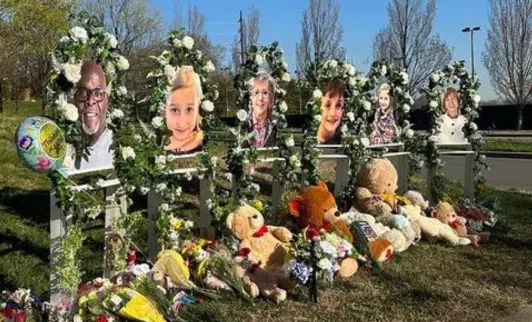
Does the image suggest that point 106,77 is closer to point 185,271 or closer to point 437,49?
point 185,271

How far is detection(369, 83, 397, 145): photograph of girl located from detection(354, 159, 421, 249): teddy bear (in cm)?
93

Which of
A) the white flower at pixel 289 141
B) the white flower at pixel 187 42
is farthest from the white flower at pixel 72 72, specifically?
the white flower at pixel 289 141

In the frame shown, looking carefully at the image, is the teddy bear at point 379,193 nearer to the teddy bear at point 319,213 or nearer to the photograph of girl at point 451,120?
the teddy bear at point 319,213

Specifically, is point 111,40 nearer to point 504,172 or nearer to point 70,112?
point 70,112

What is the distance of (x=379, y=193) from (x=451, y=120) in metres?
2.39

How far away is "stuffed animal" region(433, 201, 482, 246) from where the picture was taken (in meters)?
7.67

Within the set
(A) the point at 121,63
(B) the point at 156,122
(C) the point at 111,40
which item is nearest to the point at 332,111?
(B) the point at 156,122

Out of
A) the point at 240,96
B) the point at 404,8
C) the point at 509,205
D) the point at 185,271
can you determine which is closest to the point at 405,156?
the point at 509,205

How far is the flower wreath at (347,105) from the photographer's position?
7.55m

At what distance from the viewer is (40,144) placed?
412cm

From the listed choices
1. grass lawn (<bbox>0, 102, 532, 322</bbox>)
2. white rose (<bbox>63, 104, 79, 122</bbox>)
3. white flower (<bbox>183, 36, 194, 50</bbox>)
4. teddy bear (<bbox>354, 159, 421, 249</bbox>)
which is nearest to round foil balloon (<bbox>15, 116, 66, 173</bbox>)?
white rose (<bbox>63, 104, 79, 122</bbox>)

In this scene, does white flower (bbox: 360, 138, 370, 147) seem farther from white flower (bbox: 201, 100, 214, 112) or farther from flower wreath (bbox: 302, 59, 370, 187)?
white flower (bbox: 201, 100, 214, 112)

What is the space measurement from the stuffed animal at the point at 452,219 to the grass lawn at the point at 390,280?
0.26 m

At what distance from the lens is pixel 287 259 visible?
536 centimetres
